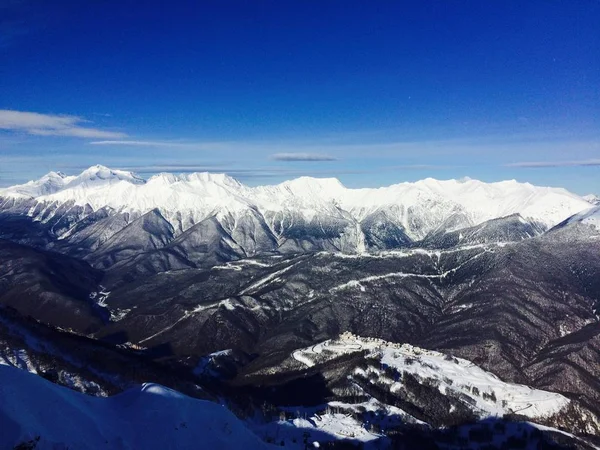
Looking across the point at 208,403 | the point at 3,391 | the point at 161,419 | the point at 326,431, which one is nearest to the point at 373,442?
the point at 326,431

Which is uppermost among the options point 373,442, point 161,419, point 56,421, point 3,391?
point 3,391

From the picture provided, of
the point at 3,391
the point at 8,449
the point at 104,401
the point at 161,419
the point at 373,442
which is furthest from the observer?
the point at 373,442

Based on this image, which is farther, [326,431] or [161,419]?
[326,431]

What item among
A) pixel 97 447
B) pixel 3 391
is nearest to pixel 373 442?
pixel 97 447

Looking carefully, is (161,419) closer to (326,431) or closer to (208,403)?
(208,403)

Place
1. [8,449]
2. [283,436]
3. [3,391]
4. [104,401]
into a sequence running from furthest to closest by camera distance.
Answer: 1. [283,436]
2. [104,401]
3. [3,391]
4. [8,449]

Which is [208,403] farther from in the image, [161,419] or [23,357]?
[23,357]

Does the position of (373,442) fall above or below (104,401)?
below
